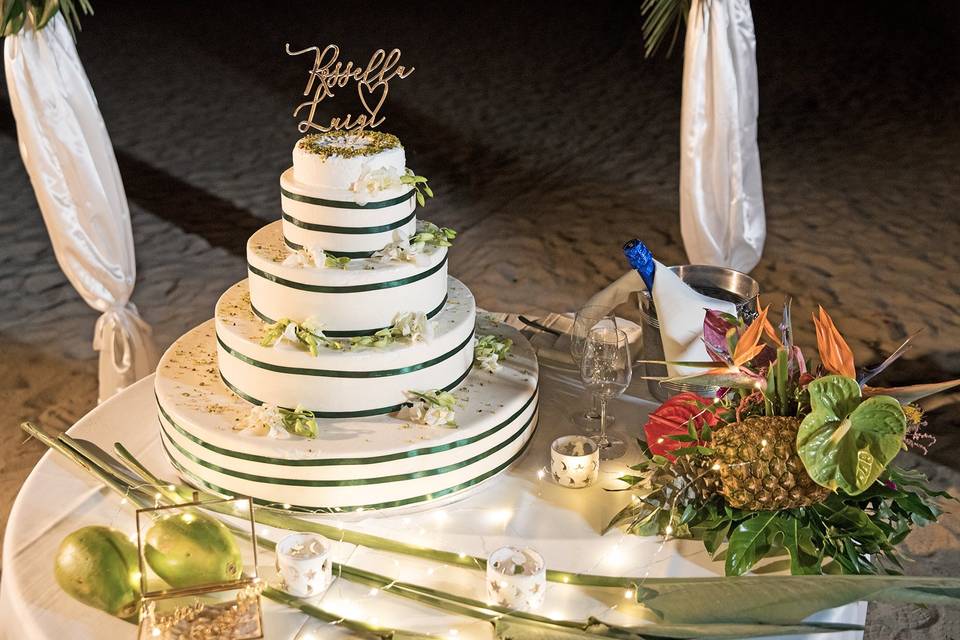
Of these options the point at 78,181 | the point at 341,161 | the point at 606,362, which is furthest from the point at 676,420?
the point at 78,181

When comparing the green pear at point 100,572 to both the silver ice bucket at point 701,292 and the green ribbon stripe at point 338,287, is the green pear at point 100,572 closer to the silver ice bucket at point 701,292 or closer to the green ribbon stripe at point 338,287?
the green ribbon stripe at point 338,287

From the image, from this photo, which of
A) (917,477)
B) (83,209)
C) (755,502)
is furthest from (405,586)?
(83,209)

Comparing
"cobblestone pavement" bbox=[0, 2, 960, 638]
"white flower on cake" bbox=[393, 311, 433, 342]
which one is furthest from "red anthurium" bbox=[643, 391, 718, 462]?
→ "cobblestone pavement" bbox=[0, 2, 960, 638]

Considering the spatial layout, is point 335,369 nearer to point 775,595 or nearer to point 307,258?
point 307,258

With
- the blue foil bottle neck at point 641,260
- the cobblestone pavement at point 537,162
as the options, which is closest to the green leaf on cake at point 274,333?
the blue foil bottle neck at point 641,260

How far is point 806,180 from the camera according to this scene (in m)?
7.25

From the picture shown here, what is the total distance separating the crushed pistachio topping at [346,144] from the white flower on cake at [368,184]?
0.17ft

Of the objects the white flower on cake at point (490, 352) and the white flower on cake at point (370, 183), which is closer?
the white flower on cake at point (370, 183)

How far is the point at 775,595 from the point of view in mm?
2021

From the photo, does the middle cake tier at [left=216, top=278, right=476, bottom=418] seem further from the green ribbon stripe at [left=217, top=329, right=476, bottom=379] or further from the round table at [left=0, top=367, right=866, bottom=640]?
the round table at [left=0, top=367, right=866, bottom=640]

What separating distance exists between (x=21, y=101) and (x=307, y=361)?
1.76 meters

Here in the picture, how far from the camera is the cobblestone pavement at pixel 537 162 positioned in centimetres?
523

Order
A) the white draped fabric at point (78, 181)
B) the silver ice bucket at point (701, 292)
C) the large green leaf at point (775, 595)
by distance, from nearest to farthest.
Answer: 1. the large green leaf at point (775, 595)
2. the silver ice bucket at point (701, 292)
3. the white draped fabric at point (78, 181)

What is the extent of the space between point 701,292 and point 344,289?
1.25 m
